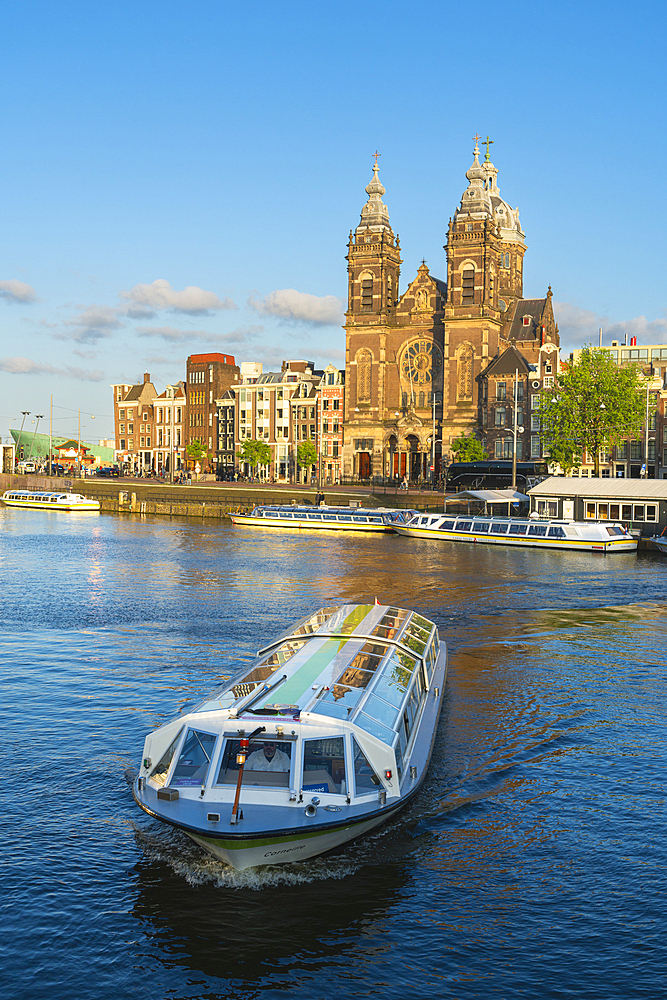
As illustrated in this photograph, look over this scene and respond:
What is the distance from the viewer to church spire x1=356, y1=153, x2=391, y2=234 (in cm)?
12375

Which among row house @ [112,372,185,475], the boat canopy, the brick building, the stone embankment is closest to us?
the boat canopy

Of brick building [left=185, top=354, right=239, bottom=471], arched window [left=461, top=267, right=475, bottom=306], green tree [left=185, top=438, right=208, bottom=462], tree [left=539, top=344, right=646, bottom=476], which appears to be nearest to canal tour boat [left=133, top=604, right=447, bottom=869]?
tree [left=539, top=344, right=646, bottom=476]

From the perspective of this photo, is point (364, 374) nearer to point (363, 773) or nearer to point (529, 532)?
point (529, 532)

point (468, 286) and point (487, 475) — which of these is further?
point (468, 286)

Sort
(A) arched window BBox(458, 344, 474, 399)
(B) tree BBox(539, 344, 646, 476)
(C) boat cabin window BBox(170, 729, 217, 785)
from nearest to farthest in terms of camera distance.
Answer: (C) boat cabin window BBox(170, 729, 217, 785), (B) tree BBox(539, 344, 646, 476), (A) arched window BBox(458, 344, 474, 399)

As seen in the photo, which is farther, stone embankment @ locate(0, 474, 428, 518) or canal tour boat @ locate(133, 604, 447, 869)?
stone embankment @ locate(0, 474, 428, 518)

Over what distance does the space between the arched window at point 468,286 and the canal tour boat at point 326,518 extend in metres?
38.7

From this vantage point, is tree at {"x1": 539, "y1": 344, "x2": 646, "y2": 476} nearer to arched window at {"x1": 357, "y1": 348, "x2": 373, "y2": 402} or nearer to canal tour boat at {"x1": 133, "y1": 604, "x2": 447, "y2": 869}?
arched window at {"x1": 357, "y1": 348, "x2": 373, "y2": 402}

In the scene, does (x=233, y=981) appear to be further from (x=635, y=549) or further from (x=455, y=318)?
(x=455, y=318)

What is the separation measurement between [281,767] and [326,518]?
72.2 metres

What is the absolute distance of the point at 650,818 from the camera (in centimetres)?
1870

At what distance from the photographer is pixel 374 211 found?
124m

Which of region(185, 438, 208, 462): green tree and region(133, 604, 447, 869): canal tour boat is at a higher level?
region(185, 438, 208, 462): green tree

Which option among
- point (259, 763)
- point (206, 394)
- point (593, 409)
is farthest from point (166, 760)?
point (206, 394)
